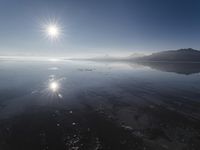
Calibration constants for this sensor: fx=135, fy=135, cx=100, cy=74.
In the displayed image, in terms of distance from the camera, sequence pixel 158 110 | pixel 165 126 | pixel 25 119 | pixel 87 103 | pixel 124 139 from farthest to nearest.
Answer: pixel 87 103 < pixel 158 110 < pixel 25 119 < pixel 165 126 < pixel 124 139

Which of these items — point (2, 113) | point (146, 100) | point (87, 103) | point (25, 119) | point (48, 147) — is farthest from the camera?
point (146, 100)

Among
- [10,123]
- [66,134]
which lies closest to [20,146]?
[66,134]

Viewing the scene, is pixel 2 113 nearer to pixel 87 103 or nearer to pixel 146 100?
pixel 87 103

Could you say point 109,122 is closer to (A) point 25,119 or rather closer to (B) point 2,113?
(A) point 25,119

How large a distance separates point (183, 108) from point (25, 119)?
58.4ft

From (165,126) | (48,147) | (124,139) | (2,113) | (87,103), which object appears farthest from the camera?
(87,103)

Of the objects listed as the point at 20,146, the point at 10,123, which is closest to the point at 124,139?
the point at 20,146

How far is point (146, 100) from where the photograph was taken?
63.7 feet

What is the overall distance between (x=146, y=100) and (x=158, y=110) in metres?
3.62

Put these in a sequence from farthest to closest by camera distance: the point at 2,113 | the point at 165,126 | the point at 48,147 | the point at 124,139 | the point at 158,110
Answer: the point at 158,110 < the point at 2,113 < the point at 165,126 < the point at 124,139 < the point at 48,147

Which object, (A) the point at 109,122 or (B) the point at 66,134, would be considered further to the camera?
(A) the point at 109,122

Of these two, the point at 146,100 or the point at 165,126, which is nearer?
the point at 165,126

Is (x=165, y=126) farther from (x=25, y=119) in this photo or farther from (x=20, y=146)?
(x=25, y=119)

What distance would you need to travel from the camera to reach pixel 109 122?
42.1ft
